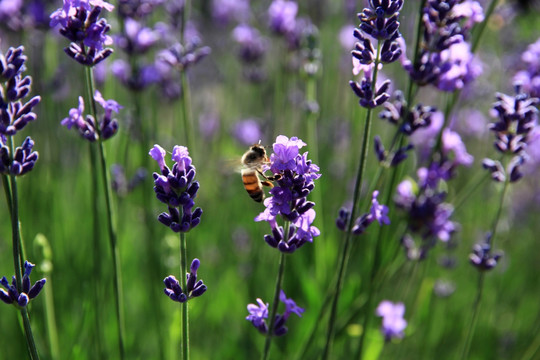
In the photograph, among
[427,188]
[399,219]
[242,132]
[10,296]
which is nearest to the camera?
[10,296]

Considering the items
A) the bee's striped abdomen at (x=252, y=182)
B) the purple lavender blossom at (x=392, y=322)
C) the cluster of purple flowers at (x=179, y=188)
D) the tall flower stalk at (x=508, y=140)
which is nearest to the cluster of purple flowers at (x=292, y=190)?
the cluster of purple flowers at (x=179, y=188)

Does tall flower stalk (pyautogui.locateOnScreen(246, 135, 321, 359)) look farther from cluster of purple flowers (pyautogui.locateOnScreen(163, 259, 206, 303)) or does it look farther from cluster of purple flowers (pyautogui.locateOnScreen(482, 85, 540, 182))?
cluster of purple flowers (pyautogui.locateOnScreen(482, 85, 540, 182))

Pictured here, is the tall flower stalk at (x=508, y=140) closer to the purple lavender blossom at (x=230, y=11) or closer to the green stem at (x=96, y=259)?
the green stem at (x=96, y=259)

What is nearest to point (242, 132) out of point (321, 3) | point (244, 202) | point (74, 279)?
point (244, 202)

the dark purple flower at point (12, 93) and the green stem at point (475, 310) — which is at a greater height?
the dark purple flower at point (12, 93)

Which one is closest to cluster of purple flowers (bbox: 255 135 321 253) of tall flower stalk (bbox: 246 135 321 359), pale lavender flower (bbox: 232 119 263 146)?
tall flower stalk (bbox: 246 135 321 359)

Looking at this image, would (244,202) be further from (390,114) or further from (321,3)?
(390,114)

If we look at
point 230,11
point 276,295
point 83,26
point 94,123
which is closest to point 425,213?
point 276,295
